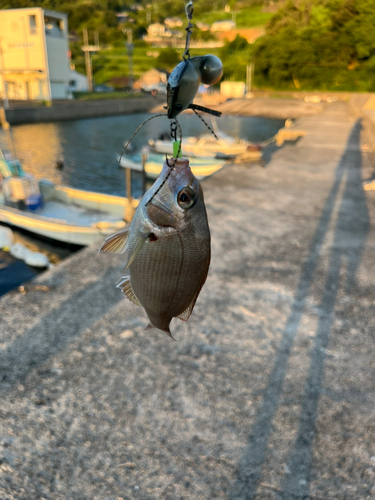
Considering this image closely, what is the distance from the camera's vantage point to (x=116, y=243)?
57.8 inches

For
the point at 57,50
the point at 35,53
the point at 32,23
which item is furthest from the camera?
the point at 57,50

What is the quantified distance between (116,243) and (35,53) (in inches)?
2164

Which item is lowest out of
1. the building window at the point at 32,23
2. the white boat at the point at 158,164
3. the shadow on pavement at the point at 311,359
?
the white boat at the point at 158,164

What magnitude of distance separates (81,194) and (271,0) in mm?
121448

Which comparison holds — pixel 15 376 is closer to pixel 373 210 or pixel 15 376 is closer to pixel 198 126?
pixel 373 210

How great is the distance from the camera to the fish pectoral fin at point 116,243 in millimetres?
1450

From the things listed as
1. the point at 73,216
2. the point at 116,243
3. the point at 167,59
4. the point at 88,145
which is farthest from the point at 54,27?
the point at 116,243

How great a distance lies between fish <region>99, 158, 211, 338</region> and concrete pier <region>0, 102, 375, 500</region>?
1645 millimetres

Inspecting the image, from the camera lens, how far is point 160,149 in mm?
24297

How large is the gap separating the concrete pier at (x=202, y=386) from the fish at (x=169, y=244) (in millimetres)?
1645

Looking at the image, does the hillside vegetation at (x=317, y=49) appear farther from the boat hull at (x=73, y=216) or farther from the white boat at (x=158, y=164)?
the boat hull at (x=73, y=216)

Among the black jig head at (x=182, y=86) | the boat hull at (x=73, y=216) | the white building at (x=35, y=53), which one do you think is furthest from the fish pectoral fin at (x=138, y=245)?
the white building at (x=35, y=53)

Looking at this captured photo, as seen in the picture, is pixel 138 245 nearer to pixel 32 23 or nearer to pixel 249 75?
pixel 32 23

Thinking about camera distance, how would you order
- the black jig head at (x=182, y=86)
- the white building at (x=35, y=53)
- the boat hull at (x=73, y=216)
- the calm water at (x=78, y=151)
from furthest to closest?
the white building at (x=35, y=53) → the calm water at (x=78, y=151) → the boat hull at (x=73, y=216) → the black jig head at (x=182, y=86)
